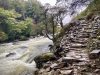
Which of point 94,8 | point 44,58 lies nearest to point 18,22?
point 94,8

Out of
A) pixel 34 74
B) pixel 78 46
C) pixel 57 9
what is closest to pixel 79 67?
pixel 78 46

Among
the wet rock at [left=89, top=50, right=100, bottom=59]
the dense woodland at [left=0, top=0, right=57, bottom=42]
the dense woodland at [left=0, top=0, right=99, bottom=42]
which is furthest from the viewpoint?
the dense woodland at [left=0, top=0, right=57, bottom=42]

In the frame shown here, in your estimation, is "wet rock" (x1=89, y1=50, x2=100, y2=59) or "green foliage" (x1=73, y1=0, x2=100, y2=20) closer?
"wet rock" (x1=89, y1=50, x2=100, y2=59)

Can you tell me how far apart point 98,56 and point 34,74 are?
5.59 m

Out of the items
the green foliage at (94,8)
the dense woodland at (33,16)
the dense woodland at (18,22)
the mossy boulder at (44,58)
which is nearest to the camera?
the mossy boulder at (44,58)

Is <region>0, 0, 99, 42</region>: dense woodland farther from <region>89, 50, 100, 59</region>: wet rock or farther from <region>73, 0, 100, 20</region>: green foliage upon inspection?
<region>89, 50, 100, 59</region>: wet rock

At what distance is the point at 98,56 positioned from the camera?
6.27m

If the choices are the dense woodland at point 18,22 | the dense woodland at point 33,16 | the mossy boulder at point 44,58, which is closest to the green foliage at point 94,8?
the dense woodland at point 33,16

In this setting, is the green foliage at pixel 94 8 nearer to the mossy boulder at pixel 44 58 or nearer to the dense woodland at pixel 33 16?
the dense woodland at pixel 33 16

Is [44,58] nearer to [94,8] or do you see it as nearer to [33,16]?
[94,8]

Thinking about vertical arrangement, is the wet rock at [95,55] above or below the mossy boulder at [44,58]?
above

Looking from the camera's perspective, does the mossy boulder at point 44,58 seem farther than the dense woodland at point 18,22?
No

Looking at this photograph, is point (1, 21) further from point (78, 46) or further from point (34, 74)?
point (78, 46)

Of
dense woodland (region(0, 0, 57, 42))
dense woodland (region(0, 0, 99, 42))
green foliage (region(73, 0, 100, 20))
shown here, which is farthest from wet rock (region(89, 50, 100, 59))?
dense woodland (region(0, 0, 57, 42))
